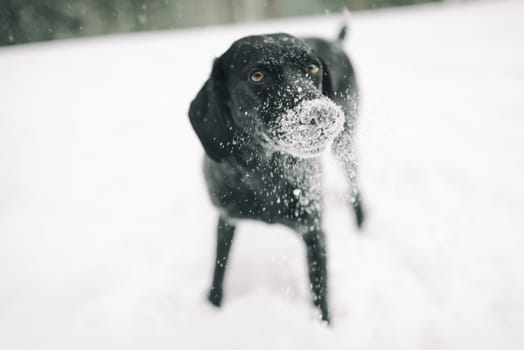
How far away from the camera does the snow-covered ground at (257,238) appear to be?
1.99 meters

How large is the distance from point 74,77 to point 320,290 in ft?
25.8

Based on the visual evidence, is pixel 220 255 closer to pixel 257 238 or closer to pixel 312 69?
pixel 257 238

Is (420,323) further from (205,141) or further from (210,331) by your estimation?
(205,141)

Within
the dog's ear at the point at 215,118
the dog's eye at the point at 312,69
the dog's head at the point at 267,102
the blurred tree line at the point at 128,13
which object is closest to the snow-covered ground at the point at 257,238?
the dog's eye at the point at 312,69

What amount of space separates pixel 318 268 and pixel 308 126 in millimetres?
1080

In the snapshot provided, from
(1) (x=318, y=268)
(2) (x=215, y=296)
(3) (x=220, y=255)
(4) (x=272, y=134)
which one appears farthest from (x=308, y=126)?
(2) (x=215, y=296)

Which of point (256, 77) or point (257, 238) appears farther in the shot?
point (257, 238)

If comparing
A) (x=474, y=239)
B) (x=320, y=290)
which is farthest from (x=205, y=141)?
(x=474, y=239)

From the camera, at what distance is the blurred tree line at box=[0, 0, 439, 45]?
12508mm

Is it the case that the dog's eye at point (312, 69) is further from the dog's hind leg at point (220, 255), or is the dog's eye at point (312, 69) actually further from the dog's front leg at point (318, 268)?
the dog's hind leg at point (220, 255)

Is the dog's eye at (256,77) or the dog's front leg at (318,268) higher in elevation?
the dog's eye at (256,77)

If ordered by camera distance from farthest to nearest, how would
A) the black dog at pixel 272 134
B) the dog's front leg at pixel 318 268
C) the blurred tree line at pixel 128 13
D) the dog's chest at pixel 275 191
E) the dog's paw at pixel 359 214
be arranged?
the blurred tree line at pixel 128 13 → the dog's paw at pixel 359 214 → the dog's front leg at pixel 318 268 → the dog's chest at pixel 275 191 → the black dog at pixel 272 134

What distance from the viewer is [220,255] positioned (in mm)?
2100

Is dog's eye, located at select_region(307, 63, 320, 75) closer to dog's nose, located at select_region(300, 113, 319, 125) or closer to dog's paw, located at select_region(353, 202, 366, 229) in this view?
dog's nose, located at select_region(300, 113, 319, 125)
